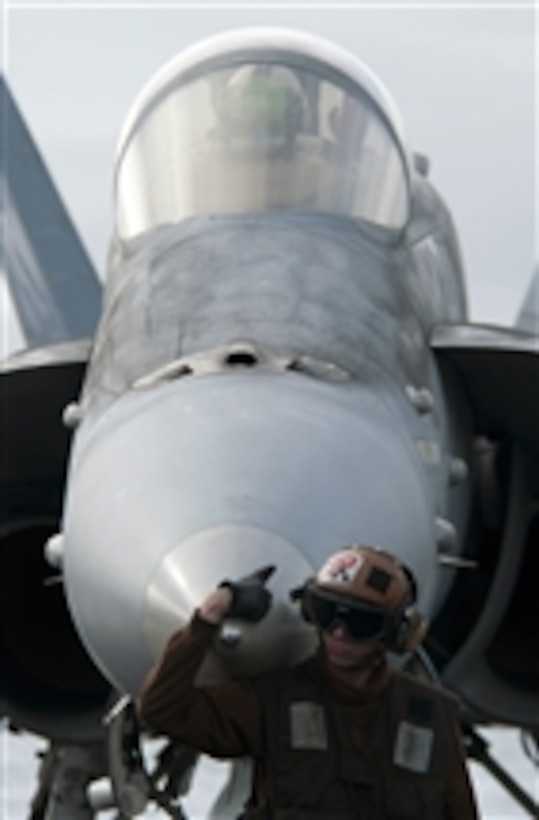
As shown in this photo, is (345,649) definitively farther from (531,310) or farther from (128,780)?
(531,310)

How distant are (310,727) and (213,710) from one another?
A: 206mm

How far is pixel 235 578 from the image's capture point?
5.37m

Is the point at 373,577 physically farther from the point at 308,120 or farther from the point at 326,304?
the point at 308,120

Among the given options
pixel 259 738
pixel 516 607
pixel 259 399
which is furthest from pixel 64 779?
pixel 259 738

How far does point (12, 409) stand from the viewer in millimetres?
7855

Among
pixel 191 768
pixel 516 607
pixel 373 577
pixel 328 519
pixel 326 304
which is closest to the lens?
pixel 373 577

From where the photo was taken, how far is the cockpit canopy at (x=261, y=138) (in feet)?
25.5

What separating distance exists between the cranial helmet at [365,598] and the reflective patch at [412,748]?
17cm

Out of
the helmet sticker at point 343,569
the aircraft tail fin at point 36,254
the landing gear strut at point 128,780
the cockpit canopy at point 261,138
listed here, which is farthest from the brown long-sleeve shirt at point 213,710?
the aircraft tail fin at point 36,254

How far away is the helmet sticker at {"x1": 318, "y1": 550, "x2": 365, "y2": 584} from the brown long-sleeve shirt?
0.24m

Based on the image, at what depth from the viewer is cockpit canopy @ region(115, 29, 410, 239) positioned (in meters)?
7.79

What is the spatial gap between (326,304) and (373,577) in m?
2.32

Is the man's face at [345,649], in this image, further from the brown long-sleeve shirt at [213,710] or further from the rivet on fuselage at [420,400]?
the rivet on fuselage at [420,400]

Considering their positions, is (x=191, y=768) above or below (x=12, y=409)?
below
